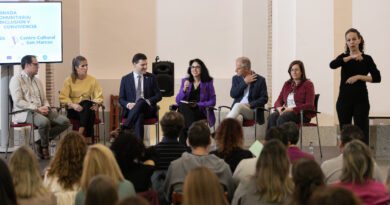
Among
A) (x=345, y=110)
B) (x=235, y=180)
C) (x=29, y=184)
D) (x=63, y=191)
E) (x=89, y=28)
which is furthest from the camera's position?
(x=89, y=28)

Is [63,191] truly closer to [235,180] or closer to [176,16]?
[235,180]

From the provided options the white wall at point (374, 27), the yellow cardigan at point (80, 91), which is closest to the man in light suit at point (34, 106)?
the yellow cardigan at point (80, 91)

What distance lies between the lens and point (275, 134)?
13.6 feet

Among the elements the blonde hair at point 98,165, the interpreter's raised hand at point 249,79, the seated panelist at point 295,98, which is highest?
the interpreter's raised hand at point 249,79

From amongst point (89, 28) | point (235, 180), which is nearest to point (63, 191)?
point (235, 180)

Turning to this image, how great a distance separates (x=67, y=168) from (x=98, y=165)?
54 centimetres

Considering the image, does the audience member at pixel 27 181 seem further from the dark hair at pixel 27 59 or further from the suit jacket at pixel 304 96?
the suit jacket at pixel 304 96

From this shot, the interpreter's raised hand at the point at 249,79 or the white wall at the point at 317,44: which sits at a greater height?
the white wall at the point at 317,44

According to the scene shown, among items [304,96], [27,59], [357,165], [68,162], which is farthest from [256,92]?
[357,165]

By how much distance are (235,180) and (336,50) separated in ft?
16.2

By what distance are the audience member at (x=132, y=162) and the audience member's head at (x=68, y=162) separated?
0.22 meters

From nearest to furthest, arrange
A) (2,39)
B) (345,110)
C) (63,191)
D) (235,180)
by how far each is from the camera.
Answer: (63,191) → (235,180) → (345,110) → (2,39)

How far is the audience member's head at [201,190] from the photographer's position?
8.82ft

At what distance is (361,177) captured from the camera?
10.6 ft
